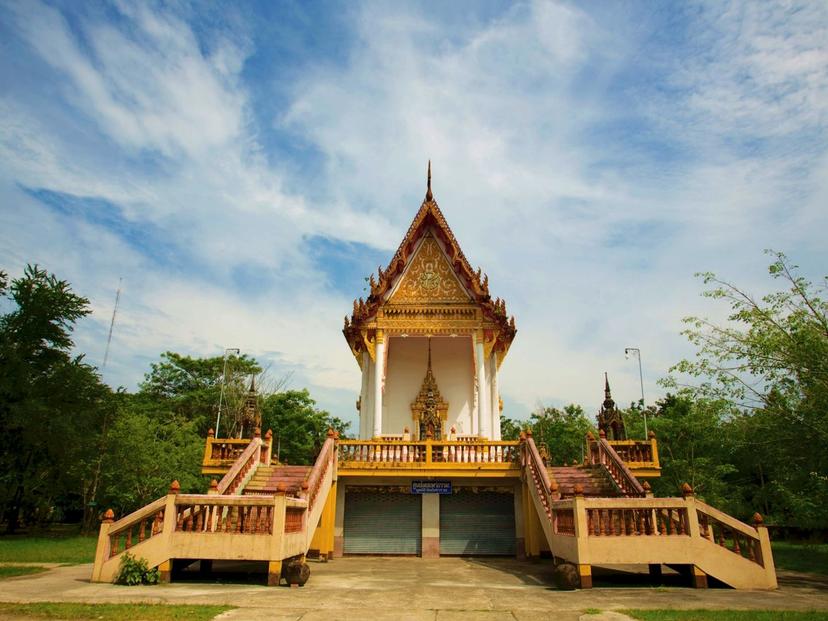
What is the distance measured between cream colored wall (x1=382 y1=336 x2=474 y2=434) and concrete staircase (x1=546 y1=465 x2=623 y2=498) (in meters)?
6.38

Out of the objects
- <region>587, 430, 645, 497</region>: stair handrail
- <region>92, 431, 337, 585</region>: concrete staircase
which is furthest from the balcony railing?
<region>92, 431, 337, 585</region>: concrete staircase

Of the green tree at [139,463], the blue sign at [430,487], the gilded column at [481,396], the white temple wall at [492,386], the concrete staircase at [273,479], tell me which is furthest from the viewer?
the green tree at [139,463]

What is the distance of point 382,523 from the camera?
17.3 meters

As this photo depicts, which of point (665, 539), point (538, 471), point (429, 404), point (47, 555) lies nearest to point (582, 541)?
point (665, 539)

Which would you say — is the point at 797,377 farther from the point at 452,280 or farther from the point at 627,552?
the point at 452,280

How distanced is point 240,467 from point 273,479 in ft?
4.28

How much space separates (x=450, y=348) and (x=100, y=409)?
648 inches

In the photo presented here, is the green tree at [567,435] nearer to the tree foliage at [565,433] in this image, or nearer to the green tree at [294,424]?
the tree foliage at [565,433]

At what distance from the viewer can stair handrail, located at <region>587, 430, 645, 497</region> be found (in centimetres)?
1290

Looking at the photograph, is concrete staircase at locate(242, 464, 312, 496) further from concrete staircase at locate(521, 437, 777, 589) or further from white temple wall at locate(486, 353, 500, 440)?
white temple wall at locate(486, 353, 500, 440)

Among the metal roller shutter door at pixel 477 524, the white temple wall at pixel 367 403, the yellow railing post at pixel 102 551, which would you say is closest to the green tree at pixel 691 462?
the metal roller shutter door at pixel 477 524

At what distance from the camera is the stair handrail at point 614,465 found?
12.9 metres

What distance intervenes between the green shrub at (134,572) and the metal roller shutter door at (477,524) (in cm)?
907

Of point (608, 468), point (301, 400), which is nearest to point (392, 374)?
point (608, 468)
